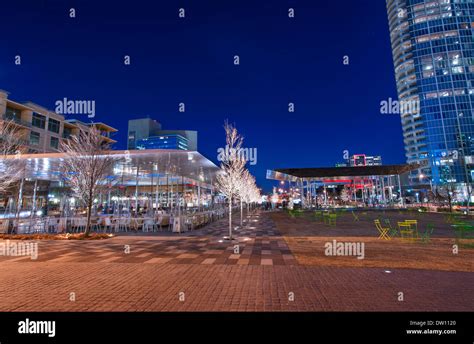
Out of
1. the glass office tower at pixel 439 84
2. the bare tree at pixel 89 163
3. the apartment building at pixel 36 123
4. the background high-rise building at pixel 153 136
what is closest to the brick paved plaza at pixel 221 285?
the bare tree at pixel 89 163

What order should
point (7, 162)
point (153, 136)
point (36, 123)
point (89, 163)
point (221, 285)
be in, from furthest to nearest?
point (153, 136)
point (36, 123)
point (7, 162)
point (89, 163)
point (221, 285)

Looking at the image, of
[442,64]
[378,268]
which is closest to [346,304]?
[378,268]

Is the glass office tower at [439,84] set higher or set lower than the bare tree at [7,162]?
higher

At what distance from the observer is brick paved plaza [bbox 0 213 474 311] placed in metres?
4.57

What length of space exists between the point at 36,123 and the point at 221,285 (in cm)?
6144

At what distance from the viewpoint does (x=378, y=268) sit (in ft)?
23.3

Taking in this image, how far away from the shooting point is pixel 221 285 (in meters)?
5.69

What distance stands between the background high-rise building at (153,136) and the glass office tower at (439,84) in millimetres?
108180

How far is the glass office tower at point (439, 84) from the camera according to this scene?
83.0 m

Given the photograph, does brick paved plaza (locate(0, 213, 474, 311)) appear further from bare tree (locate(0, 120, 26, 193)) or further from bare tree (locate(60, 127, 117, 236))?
bare tree (locate(0, 120, 26, 193))

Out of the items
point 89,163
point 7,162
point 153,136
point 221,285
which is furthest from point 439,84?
point 153,136

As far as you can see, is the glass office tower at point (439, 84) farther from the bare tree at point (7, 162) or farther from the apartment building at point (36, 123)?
the apartment building at point (36, 123)

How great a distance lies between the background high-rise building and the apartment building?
248ft

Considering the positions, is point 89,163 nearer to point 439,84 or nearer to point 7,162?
point 7,162
